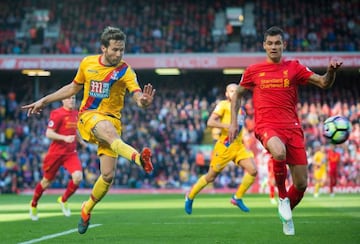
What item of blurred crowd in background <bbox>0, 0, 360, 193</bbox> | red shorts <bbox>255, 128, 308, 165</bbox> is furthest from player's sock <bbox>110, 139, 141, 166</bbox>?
blurred crowd in background <bbox>0, 0, 360, 193</bbox>

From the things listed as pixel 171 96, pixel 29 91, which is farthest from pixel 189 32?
pixel 29 91

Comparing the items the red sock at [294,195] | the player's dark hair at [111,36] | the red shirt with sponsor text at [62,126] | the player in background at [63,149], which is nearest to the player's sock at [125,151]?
the player's dark hair at [111,36]

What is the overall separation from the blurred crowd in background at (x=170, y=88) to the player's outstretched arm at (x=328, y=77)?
20.6 meters

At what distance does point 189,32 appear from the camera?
1535 inches

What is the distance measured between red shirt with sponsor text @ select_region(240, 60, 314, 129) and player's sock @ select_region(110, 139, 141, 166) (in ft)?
6.25

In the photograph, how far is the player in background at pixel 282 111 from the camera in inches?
379

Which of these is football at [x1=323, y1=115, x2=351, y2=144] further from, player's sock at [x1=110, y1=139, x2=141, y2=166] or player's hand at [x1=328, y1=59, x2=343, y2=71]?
player's sock at [x1=110, y1=139, x2=141, y2=166]

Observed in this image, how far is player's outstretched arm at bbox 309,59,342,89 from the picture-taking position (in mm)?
8766

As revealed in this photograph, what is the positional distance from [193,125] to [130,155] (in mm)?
26350

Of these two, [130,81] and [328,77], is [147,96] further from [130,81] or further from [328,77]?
[328,77]

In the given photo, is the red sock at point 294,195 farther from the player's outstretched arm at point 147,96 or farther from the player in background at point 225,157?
the player in background at point 225,157

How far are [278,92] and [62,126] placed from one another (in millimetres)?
6523

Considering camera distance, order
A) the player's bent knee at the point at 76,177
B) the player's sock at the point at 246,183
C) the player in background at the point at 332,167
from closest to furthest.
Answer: the player's bent knee at the point at 76,177, the player's sock at the point at 246,183, the player in background at the point at 332,167

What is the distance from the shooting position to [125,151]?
9.00 m
